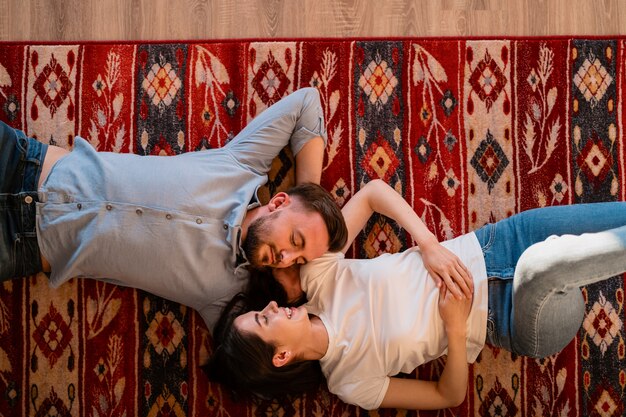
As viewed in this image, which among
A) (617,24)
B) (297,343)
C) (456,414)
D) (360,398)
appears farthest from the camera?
(617,24)

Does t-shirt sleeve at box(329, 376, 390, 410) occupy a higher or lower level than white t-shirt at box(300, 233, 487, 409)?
lower

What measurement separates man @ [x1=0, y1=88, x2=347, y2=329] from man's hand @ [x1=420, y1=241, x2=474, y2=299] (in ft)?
1.05

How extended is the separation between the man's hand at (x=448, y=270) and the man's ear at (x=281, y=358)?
0.57 metres

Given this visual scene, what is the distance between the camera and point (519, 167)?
2.21 m

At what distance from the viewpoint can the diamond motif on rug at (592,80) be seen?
7.29ft

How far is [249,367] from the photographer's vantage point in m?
1.79

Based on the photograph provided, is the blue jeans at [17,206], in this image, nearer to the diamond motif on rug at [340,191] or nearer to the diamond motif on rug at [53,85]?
the diamond motif on rug at [53,85]

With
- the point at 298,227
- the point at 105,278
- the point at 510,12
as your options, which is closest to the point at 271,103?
the point at 298,227

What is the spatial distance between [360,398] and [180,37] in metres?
1.62

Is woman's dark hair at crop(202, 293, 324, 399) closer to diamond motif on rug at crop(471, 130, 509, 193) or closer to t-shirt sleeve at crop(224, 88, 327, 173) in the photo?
t-shirt sleeve at crop(224, 88, 327, 173)

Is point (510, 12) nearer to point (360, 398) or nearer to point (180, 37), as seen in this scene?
point (180, 37)

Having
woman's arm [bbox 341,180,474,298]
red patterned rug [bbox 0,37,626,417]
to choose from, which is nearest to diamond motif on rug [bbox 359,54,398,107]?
red patterned rug [bbox 0,37,626,417]

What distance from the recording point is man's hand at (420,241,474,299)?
6.04ft

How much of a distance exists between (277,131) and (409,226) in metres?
0.60
